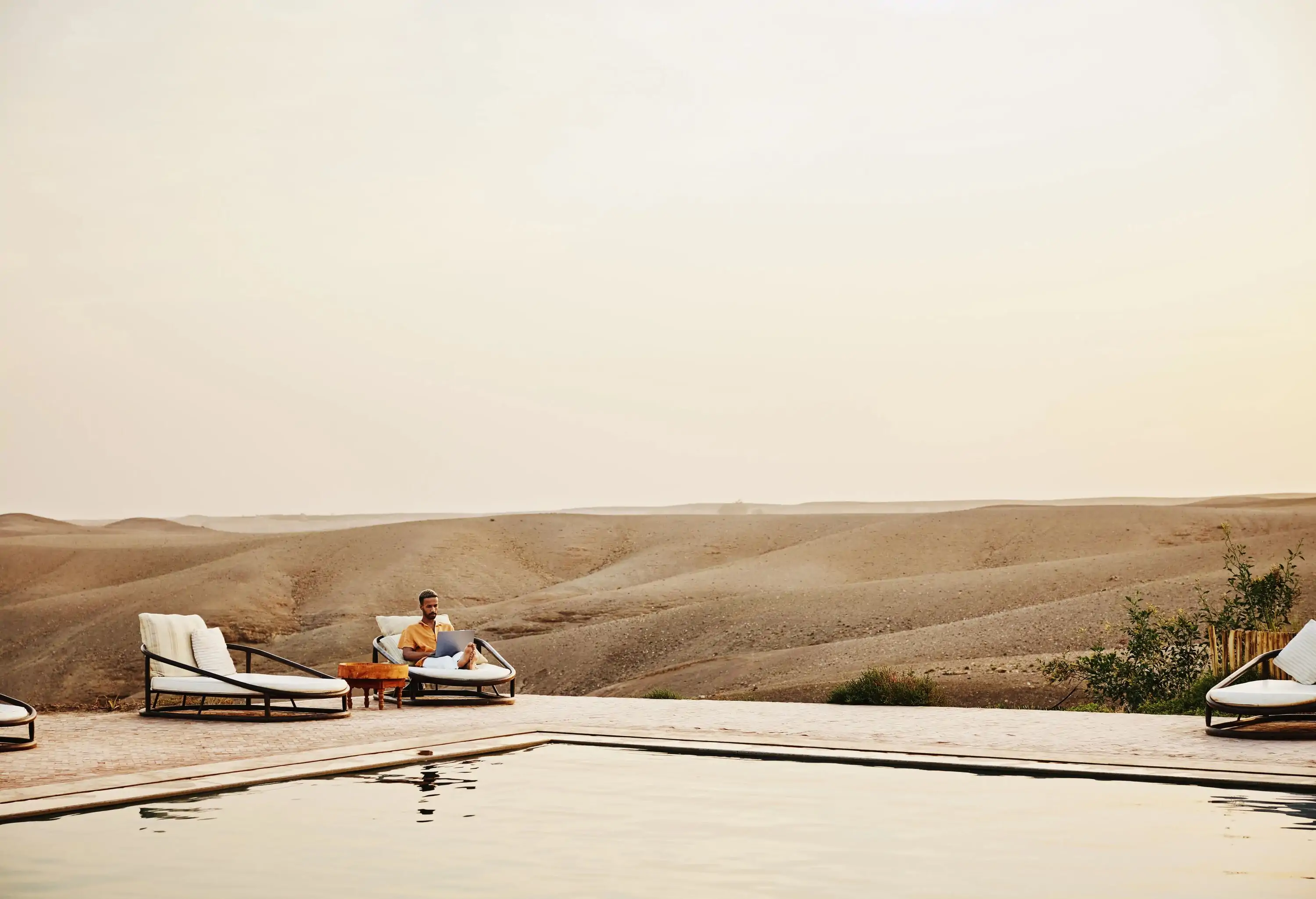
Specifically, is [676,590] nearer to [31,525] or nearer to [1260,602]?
[1260,602]

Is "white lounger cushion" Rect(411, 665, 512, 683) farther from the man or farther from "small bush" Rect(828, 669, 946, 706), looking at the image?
"small bush" Rect(828, 669, 946, 706)

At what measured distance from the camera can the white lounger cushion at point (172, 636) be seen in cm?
1112

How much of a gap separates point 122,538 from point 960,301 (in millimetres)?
76270

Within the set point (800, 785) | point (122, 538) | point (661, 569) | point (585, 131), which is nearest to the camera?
point (800, 785)

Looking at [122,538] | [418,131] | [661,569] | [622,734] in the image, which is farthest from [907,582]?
[122,538]

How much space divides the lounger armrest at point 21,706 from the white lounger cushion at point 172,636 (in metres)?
1.65

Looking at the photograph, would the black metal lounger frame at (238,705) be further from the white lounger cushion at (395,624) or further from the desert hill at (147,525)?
the desert hill at (147,525)

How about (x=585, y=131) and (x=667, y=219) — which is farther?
(x=667, y=219)

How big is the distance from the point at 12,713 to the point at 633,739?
3.93 m

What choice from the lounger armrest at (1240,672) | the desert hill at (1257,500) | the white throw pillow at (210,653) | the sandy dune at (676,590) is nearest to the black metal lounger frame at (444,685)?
the white throw pillow at (210,653)

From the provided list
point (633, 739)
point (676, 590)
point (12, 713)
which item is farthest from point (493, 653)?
point (676, 590)

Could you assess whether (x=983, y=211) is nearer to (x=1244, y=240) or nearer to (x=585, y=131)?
(x=1244, y=240)

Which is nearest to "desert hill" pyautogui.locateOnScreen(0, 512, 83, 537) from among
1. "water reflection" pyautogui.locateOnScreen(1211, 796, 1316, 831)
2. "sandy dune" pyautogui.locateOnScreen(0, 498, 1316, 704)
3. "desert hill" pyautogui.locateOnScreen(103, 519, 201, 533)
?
"desert hill" pyautogui.locateOnScreen(103, 519, 201, 533)

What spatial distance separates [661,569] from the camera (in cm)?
5862
